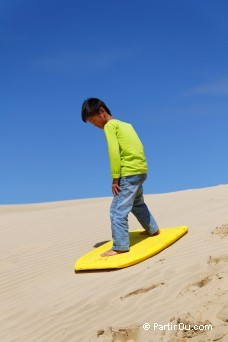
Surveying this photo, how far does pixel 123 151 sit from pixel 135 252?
1367 mm

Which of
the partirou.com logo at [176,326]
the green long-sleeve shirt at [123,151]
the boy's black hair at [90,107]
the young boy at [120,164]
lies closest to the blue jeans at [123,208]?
the young boy at [120,164]

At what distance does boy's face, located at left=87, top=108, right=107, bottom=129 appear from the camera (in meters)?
6.62

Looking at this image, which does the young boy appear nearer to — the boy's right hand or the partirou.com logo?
→ the boy's right hand

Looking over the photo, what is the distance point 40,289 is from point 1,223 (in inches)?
236

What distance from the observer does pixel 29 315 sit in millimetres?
5121

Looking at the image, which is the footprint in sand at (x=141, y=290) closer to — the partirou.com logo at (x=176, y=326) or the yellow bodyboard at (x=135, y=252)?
the partirou.com logo at (x=176, y=326)

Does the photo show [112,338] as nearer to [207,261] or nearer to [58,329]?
[58,329]

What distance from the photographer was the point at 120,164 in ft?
21.4

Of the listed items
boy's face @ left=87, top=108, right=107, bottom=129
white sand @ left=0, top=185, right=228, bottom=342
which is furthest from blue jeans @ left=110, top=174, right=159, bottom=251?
boy's face @ left=87, top=108, right=107, bottom=129

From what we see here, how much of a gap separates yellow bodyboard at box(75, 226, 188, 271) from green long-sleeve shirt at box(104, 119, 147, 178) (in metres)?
1.01

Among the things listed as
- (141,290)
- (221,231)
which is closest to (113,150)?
(221,231)

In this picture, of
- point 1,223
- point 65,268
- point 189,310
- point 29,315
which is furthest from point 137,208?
point 1,223

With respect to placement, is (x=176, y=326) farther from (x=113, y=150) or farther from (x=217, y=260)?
(x=113, y=150)

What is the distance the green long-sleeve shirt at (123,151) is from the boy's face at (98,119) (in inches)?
4.2
